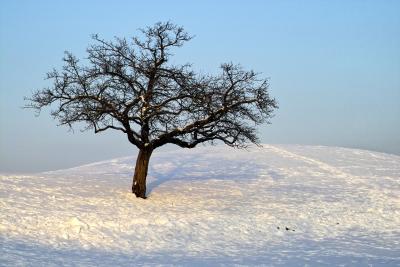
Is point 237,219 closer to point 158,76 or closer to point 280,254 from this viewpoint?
point 280,254

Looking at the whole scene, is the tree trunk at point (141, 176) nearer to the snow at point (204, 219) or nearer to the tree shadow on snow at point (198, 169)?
the snow at point (204, 219)

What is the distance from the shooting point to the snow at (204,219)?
13961mm

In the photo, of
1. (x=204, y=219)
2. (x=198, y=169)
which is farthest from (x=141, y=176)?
(x=198, y=169)

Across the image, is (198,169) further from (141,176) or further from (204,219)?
(204,219)

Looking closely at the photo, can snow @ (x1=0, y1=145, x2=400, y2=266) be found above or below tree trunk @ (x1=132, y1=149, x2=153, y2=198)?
below

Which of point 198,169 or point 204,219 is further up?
point 198,169

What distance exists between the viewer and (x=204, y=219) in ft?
62.0

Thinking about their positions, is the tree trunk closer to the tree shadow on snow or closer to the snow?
the snow

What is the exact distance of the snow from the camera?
1396 centimetres

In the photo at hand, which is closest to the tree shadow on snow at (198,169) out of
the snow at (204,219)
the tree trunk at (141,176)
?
the snow at (204,219)

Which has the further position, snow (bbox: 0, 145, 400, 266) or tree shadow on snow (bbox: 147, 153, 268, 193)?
tree shadow on snow (bbox: 147, 153, 268, 193)

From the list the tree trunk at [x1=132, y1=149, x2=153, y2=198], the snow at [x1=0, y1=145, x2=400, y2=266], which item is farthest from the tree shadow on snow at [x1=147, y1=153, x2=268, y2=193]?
the tree trunk at [x1=132, y1=149, x2=153, y2=198]

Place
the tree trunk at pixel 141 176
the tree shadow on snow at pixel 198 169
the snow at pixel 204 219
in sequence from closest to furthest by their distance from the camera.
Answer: the snow at pixel 204 219 → the tree trunk at pixel 141 176 → the tree shadow on snow at pixel 198 169

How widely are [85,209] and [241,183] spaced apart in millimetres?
12184
